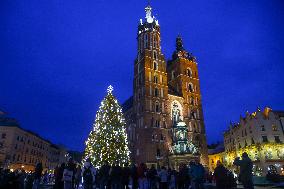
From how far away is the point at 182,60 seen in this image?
67.6 m

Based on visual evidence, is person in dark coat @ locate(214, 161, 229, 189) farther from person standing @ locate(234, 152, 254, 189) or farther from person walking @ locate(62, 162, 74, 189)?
person walking @ locate(62, 162, 74, 189)

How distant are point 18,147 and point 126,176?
53.8 metres

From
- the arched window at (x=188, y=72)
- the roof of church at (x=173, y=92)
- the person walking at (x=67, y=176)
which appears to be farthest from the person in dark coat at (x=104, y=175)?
the arched window at (x=188, y=72)

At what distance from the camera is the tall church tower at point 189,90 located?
60.3 meters

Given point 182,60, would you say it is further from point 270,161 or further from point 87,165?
point 87,165

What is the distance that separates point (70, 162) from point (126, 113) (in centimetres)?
5502

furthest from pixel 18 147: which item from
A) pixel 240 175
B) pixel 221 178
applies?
pixel 240 175

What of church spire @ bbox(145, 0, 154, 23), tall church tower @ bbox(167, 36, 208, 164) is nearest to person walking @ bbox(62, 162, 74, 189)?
tall church tower @ bbox(167, 36, 208, 164)

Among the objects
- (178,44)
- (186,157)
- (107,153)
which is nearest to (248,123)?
(186,157)

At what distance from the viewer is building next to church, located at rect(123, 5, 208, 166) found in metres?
52.8

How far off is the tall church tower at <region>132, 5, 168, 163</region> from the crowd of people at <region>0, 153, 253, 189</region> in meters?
33.6

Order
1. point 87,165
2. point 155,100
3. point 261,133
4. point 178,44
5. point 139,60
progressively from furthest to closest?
point 178,44
point 139,60
point 155,100
point 261,133
point 87,165

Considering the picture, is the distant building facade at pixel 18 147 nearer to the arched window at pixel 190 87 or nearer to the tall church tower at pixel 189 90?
the tall church tower at pixel 189 90

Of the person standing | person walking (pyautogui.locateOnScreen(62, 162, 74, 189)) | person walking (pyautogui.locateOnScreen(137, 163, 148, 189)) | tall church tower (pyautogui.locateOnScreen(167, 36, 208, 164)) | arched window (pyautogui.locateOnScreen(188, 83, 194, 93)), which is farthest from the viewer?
arched window (pyautogui.locateOnScreen(188, 83, 194, 93))
